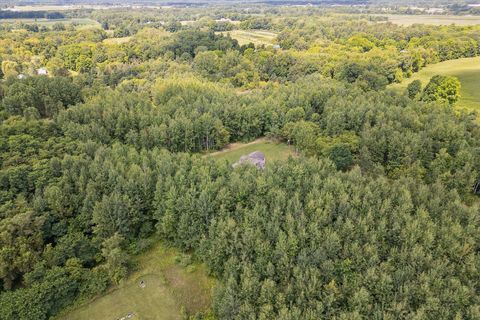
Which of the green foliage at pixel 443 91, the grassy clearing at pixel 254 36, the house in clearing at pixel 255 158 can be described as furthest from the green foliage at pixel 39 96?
the grassy clearing at pixel 254 36

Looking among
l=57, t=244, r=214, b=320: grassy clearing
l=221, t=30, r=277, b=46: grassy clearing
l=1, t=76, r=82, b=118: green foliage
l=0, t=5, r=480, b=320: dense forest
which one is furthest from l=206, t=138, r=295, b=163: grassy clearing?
l=221, t=30, r=277, b=46: grassy clearing

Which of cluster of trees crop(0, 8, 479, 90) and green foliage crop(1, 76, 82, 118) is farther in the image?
cluster of trees crop(0, 8, 479, 90)

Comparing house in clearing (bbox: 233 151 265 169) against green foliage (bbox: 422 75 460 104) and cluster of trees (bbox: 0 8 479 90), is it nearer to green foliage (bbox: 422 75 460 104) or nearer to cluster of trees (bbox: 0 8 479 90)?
cluster of trees (bbox: 0 8 479 90)

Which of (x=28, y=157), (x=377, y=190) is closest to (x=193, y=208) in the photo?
(x=377, y=190)

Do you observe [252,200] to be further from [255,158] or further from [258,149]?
[258,149]

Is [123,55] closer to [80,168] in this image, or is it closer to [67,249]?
[80,168]
